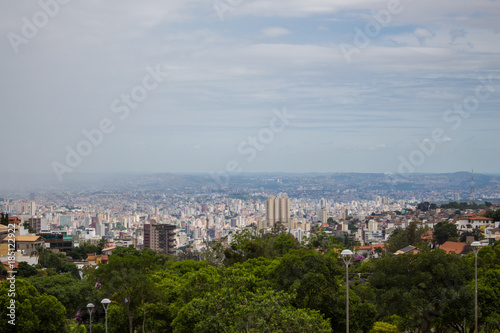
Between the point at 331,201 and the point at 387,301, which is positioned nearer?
the point at 387,301

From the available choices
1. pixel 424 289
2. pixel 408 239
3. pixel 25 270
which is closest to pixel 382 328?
pixel 424 289

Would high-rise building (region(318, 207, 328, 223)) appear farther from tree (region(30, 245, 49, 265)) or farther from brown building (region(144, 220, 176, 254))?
tree (region(30, 245, 49, 265))

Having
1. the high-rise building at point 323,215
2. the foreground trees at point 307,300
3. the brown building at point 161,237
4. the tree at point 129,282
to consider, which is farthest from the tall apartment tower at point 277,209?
the foreground trees at point 307,300

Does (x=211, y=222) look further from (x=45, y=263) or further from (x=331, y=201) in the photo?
(x=45, y=263)

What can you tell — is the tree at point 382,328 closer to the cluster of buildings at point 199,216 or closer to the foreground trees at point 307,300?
the foreground trees at point 307,300

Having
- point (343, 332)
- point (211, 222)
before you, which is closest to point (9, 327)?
point (343, 332)

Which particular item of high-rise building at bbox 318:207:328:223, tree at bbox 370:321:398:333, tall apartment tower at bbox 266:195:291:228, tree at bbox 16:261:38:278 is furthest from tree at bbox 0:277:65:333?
Result: high-rise building at bbox 318:207:328:223
